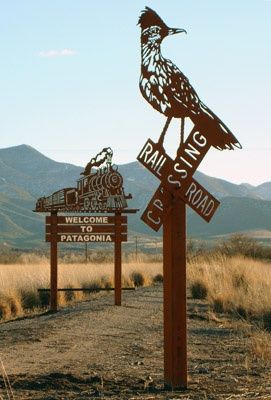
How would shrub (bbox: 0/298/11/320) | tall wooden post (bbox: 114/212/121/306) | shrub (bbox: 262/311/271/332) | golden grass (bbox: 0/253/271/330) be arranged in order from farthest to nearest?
1. shrub (bbox: 0/298/11/320)
2. tall wooden post (bbox: 114/212/121/306)
3. golden grass (bbox: 0/253/271/330)
4. shrub (bbox: 262/311/271/332)

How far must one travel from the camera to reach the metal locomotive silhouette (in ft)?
61.4

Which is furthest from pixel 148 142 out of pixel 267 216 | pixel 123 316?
pixel 267 216

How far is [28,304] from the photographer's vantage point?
810 inches

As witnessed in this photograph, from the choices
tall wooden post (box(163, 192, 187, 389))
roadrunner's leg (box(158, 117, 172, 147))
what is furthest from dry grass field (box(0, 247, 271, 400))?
roadrunner's leg (box(158, 117, 172, 147))

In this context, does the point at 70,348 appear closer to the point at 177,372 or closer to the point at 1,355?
the point at 1,355

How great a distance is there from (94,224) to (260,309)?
416 cm

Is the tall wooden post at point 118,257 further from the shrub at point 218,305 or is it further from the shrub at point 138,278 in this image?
the shrub at point 138,278

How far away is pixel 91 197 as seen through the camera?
1875 cm

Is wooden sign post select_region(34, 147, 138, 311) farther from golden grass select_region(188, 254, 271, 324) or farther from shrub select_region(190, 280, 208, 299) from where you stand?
shrub select_region(190, 280, 208, 299)

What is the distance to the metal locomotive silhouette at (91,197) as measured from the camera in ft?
61.4

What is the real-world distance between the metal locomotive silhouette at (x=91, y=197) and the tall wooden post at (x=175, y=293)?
33.1 feet

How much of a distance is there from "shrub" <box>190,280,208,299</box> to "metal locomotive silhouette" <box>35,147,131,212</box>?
428cm

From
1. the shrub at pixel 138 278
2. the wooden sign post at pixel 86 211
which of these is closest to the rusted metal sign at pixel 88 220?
the wooden sign post at pixel 86 211

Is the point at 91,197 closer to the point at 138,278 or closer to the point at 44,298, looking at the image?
the point at 44,298
